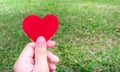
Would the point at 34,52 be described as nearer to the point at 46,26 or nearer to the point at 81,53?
the point at 46,26

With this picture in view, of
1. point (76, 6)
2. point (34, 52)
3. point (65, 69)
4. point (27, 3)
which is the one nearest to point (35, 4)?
point (27, 3)

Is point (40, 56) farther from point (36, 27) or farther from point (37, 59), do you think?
point (36, 27)

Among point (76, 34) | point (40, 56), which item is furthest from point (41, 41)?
point (76, 34)

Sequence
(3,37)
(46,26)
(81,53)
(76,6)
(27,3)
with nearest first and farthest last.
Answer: (46,26), (81,53), (3,37), (76,6), (27,3)

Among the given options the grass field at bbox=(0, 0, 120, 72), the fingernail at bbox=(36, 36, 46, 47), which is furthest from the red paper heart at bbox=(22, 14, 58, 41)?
the grass field at bbox=(0, 0, 120, 72)

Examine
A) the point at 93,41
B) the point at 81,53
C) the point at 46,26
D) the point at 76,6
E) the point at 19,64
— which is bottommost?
the point at 19,64

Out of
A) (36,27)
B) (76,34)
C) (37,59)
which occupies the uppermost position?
(76,34)

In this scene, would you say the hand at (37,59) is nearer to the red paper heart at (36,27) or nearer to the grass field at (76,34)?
the red paper heart at (36,27)
